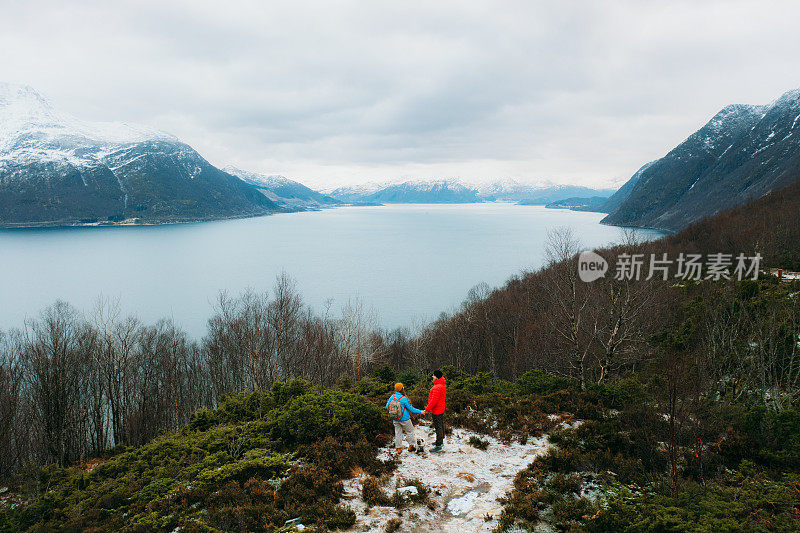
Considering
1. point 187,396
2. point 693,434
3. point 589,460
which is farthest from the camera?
point 187,396

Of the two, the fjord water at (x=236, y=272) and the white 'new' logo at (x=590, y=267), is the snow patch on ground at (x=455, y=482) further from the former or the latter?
the fjord water at (x=236, y=272)

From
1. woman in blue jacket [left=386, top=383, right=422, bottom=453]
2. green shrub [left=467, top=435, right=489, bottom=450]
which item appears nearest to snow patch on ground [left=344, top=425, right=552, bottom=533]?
green shrub [left=467, top=435, right=489, bottom=450]

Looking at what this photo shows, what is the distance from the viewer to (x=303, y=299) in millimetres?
63094

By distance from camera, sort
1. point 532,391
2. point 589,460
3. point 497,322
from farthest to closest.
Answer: point 497,322 < point 532,391 < point 589,460

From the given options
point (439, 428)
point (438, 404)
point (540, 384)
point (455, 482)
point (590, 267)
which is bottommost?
point (540, 384)

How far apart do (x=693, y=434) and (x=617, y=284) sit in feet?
36.0

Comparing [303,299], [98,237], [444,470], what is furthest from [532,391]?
[98,237]

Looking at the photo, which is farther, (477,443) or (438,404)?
(477,443)

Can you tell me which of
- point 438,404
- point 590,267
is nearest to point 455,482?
point 438,404

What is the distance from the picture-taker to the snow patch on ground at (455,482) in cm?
806

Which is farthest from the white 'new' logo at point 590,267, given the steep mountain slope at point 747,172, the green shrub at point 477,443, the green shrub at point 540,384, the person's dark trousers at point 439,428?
the steep mountain slope at point 747,172

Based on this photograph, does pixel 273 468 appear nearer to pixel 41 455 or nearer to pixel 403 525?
pixel 403 525

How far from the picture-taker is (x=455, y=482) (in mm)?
9586

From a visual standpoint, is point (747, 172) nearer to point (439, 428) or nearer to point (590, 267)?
point (590, 267)
